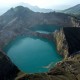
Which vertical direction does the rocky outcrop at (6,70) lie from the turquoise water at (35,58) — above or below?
above

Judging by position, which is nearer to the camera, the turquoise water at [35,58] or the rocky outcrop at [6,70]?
the rocky outcrop at [6,70]

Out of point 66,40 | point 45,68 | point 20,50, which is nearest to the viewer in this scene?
→ point 45,68

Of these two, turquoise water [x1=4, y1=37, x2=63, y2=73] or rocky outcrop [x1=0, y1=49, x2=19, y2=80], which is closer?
rocky outcrop [x1=0, y1=49, x2=19, y2=80]

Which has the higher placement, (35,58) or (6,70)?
(6,70)

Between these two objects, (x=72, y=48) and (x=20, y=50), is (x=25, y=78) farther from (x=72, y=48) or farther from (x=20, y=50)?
(x=20, y=50)

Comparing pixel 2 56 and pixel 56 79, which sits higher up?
pixel 2 56

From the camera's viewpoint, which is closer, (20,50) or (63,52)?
(63,52)

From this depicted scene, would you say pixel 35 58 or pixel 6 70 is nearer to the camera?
pixel 6 70

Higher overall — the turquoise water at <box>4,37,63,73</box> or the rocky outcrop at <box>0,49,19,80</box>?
the rocky outcrop at <box>0,49,19,80</box>

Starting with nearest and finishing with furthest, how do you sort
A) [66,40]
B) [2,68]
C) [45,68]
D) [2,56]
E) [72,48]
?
[2,68], [2,56], [45,68], [72,48], [66,40]

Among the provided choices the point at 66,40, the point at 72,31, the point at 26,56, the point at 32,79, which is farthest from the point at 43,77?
the point at 72,31
